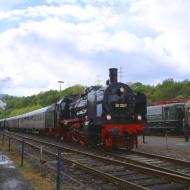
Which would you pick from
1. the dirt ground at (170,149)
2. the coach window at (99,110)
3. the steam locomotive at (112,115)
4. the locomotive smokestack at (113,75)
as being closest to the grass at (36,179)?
the steam locomotive at (112,115)

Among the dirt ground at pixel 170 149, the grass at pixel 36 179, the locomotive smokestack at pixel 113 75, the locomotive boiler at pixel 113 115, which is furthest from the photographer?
the locomotive smokestack at pixel 113 75

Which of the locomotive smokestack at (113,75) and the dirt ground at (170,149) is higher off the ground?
the locomotive smokestack at (113,75)

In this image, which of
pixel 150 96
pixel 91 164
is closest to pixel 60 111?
pixel 91 164

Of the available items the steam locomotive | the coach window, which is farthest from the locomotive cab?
the coach window

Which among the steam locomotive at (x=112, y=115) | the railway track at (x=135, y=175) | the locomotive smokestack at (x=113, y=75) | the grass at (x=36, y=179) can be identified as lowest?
the grass at (x=36, y=179)

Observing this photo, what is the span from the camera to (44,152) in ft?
65.8

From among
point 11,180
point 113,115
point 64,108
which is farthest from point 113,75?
point 11,180

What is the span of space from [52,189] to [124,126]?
10010 mm

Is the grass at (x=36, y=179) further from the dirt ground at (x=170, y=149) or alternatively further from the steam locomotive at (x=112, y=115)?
the dirt ground at (x=170, y=149)

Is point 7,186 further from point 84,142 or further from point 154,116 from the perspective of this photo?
point 154,116

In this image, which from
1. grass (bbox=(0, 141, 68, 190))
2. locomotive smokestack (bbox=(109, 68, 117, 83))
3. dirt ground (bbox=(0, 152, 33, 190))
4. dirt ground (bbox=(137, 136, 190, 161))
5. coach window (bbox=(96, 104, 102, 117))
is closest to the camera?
dirt ground (bbox=(0, 152, 33, 190))

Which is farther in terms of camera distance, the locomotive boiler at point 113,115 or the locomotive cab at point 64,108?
the locomotive cab at point 64,108

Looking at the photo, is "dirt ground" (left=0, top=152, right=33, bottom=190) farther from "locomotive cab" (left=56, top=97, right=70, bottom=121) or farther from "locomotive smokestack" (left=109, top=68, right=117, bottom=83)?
"locomotive cab" (left=56, top=97, right=70, bottom=121)

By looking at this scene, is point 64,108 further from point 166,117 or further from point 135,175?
point 135,175
